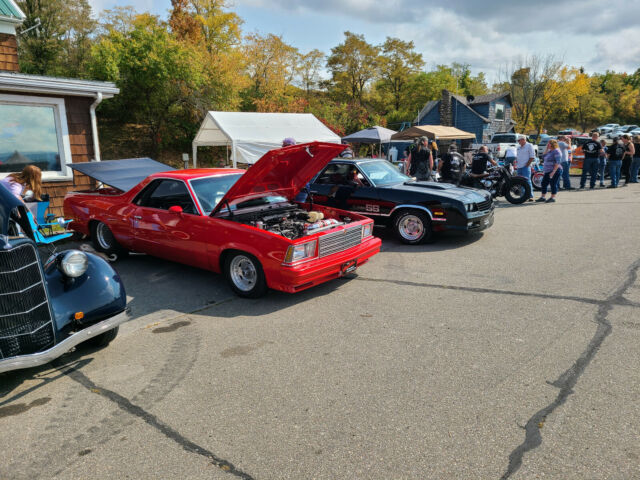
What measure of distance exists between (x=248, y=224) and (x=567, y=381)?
150 inches

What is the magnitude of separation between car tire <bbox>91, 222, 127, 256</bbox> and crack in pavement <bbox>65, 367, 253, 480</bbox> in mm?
3605

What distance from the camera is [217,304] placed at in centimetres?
534

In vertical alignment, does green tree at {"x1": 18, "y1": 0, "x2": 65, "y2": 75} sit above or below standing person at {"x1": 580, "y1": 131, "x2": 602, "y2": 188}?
above

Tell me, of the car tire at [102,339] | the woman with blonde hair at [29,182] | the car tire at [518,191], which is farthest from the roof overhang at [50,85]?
the car tire at [518,191]

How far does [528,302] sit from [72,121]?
35.2 feet

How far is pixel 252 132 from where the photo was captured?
49.1ft

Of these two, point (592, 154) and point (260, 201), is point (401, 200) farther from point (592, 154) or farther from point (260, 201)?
point (592, 154)

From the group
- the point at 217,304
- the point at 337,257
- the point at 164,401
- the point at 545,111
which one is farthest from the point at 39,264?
the point at 545,111

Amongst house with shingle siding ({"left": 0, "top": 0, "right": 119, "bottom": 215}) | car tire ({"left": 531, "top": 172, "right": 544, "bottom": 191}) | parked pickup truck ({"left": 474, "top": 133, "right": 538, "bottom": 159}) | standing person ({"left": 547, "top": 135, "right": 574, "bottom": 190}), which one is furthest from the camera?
parked pickup truck ({"left": 474, "top": 133, "right": 538, "bottom": 159})

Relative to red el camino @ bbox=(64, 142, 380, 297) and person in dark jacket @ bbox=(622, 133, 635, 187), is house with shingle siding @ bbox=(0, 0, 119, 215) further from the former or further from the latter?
person in dark jacket @ bbox=(622, 133, 635, 187)

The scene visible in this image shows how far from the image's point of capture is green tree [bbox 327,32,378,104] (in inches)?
1816

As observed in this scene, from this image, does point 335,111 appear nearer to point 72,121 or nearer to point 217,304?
point 72,121

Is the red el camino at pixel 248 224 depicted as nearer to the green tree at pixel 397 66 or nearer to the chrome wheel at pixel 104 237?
the chrome wheel at pixel 104 237

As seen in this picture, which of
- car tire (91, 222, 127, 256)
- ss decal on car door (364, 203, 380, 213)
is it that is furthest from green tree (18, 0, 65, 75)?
ss decal on car door (364, 203, 380, 213)
